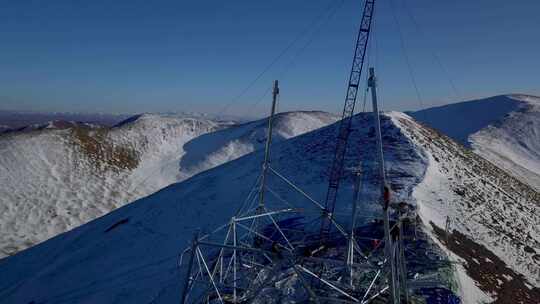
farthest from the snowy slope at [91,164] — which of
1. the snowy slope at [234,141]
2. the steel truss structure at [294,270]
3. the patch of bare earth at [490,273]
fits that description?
the patch of bare earth at [490,273]

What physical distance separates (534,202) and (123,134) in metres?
87.8

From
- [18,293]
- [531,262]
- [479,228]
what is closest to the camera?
[531,262]

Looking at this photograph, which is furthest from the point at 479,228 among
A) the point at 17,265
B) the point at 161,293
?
the point at 17,265

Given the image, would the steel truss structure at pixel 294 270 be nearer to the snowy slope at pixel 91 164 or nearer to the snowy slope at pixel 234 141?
the snowy slope at pixel 91 164

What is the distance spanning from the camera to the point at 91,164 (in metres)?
77.2

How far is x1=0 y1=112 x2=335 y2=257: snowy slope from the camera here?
58.7 m

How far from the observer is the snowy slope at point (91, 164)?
5872 cm

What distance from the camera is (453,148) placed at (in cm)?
4531

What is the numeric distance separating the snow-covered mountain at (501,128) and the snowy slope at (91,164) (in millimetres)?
41136

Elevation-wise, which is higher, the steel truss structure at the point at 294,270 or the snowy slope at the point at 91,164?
the steel truss structure at the point at 294,270

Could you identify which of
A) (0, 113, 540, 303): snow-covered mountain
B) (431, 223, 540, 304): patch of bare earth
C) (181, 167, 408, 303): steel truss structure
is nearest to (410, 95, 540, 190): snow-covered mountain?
(0, 113, 540, 303): snow-covered mountain

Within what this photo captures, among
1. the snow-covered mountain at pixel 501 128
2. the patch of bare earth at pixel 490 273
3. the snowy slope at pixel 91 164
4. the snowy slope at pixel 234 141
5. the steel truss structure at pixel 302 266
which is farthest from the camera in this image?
the snowy slope at pixel 234 141

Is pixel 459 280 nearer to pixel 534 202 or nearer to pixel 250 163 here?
pixel 534 202

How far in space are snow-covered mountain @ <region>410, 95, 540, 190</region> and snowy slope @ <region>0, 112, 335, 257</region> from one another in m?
41.1
